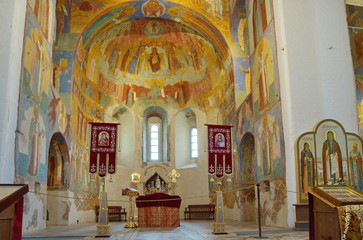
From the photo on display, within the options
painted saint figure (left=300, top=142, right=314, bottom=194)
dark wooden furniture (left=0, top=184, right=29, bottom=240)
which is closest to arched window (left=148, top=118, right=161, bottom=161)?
painted saint figure (left=300, top=142, right=314, bottom=194)

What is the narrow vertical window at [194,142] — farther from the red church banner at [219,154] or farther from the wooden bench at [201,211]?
the red church banner at [219,154]

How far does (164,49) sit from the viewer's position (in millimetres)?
23766

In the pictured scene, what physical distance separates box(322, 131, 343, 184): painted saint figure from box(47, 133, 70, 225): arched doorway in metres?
10.4

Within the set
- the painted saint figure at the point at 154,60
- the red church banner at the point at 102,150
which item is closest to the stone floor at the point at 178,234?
the red church banner at the point at 102,150

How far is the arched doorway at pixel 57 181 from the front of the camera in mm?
16312

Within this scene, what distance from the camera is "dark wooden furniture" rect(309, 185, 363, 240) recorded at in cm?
585

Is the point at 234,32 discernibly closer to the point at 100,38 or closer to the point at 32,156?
the point at 100,38

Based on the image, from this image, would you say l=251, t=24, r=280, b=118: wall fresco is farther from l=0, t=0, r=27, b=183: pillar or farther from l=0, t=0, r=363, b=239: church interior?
l=0, t=0, r=27, b=183: pillar

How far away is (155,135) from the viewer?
25453 mm

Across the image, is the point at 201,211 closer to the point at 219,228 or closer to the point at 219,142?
the point at 219,142

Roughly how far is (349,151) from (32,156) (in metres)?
9.50

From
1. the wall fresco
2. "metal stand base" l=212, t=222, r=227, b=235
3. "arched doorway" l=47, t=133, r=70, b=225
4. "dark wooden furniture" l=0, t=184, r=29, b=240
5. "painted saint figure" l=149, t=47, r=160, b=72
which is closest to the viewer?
"dark wooden furniture" l=0, t=184, r=29, b=240

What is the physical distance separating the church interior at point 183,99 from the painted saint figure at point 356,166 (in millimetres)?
33

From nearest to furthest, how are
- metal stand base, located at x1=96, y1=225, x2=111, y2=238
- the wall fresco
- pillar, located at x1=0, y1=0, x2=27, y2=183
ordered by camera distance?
pillar, located at x1=0, y1=0, x2=27, y2=183
metal stand base, located at x1=96, y1=225, x2=111, y2=238
the wall fresco
